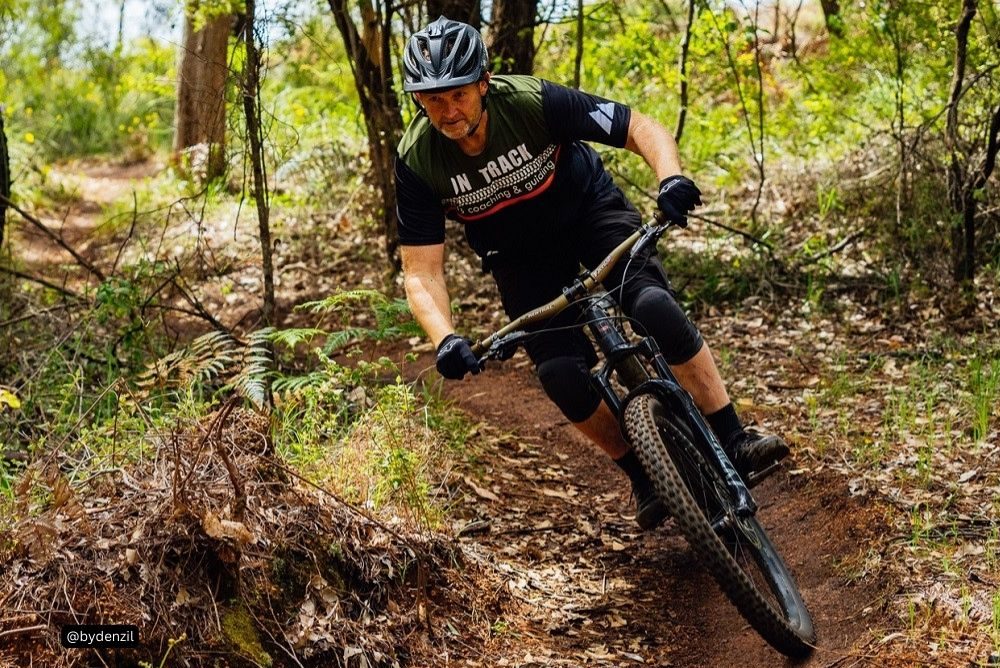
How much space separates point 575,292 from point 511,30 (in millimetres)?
5637

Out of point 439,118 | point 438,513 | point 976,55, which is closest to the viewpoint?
point 439,118

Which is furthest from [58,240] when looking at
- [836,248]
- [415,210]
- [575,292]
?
[836,248]

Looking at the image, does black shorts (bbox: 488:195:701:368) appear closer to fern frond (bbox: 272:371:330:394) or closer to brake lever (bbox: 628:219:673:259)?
brake lever (bbox: 628:219:673:259)

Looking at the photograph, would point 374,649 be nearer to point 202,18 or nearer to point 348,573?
point 348,573

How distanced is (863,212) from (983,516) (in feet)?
14.3

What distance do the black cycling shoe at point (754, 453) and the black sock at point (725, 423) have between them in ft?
0.16

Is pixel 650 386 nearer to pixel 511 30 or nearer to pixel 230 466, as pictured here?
pixel 230 466

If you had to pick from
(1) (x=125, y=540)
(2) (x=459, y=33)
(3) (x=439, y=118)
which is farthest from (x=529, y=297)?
(1) (x=125, y=540)

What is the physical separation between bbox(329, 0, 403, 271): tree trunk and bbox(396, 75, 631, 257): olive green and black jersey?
13.5ft

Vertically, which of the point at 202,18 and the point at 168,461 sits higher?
the point at 202,18

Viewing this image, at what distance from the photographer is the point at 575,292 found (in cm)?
416

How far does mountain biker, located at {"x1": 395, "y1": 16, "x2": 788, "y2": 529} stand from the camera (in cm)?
435

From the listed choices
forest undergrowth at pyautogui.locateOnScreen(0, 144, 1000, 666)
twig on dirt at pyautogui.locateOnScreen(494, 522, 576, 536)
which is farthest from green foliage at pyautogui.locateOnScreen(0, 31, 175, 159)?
twig on dirt at pyautogui.locateOnScreen(494, 522, 576, 536)

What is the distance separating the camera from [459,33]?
14.0 ft
